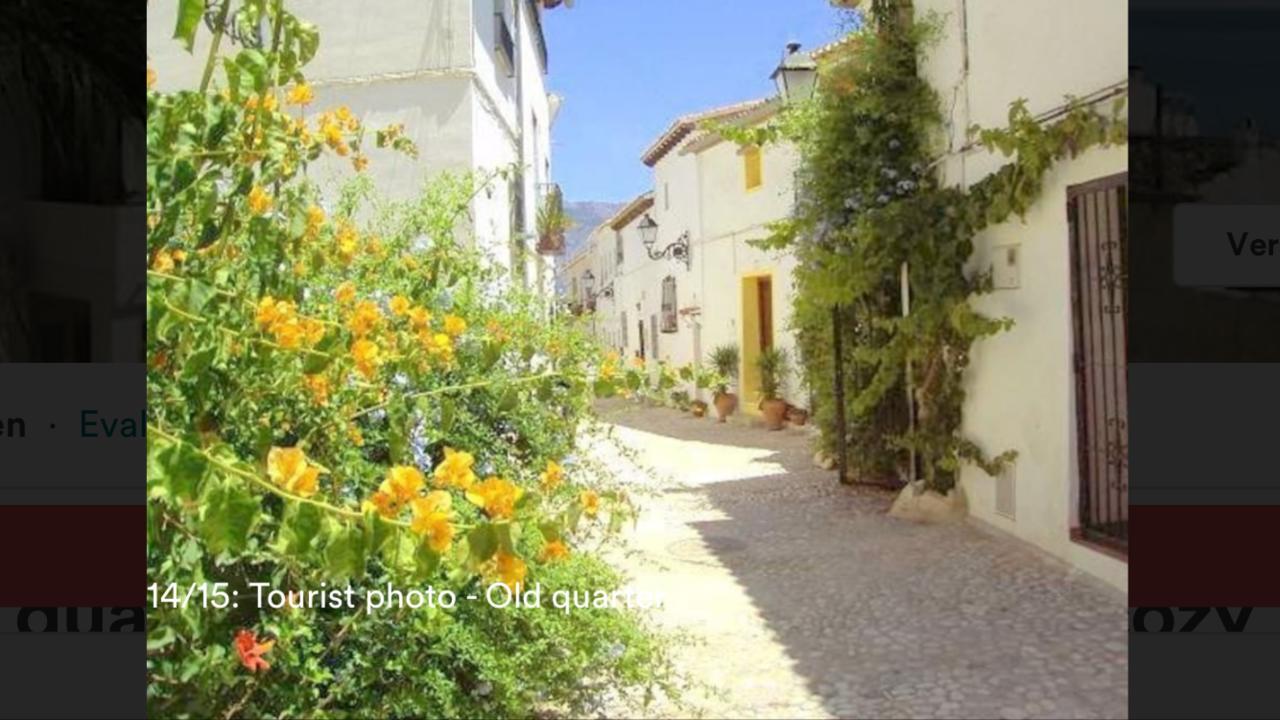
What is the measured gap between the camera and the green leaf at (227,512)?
1708 mm

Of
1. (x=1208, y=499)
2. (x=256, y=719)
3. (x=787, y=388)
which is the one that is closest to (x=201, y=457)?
(x=256, y=719)

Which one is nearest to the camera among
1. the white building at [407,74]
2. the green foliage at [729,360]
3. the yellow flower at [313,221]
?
the yellow flower at [313,221]

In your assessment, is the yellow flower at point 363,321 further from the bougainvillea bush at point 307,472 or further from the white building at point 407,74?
the white building at point 407,74

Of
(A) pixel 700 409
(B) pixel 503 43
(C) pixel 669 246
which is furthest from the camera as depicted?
(C) pixel 669 246

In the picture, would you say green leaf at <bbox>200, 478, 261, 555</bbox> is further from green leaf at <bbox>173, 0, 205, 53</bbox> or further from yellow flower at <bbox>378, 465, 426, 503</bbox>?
green leaf at <bbox>173, 0, 205, 53</bbox>

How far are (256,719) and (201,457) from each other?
4.75 ft

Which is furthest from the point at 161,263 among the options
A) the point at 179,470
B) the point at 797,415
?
the point at 797,415

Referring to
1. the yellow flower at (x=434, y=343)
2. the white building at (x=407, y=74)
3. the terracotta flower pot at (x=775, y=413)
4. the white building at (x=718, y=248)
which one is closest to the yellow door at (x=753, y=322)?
the white building at (x=718, y=248)

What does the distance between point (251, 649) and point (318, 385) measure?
69 cm

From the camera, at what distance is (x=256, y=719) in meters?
2.86

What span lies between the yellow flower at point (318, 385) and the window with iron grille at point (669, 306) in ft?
55.2

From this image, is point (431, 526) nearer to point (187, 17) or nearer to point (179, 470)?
point (179, 470)

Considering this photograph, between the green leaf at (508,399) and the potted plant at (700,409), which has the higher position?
the green leaf at (508,399)

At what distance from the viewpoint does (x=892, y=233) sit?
717cm
